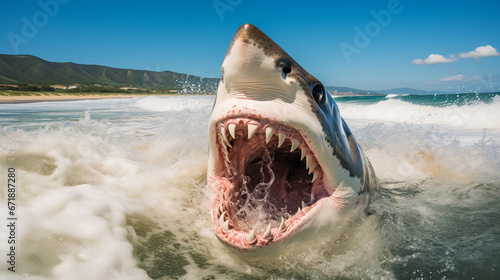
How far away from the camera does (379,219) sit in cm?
236

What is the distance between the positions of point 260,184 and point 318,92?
2.61ft

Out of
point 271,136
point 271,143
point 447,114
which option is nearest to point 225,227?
point 271,136

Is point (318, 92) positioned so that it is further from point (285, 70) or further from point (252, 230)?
point (252, 230)

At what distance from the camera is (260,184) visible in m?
2.35

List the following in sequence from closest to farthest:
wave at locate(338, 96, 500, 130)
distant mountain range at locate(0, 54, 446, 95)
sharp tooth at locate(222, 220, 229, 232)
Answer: sharp tooth at locate(222, 220, 229, 232)
wave at locate(338, 96, 500, 130)
distant mountain range at locate(0, 54, 446, 95)

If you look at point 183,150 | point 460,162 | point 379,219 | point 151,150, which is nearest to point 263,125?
point 379,219

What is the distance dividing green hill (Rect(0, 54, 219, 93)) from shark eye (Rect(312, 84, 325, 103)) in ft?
309

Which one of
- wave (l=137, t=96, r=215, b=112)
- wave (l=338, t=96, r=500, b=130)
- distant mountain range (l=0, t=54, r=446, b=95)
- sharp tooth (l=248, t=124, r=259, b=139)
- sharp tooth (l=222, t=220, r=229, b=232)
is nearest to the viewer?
sharp tooth (l=248, t=124, r=259, b=139)

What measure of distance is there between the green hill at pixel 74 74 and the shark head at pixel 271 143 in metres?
93.8

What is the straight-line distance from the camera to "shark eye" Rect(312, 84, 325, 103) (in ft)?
6.21

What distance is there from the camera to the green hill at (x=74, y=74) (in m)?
102

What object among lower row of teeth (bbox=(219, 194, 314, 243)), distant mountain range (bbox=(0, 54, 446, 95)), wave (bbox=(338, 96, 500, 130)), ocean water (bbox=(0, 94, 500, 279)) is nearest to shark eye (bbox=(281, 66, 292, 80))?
lower row of teeth (bbox=(219, 194, 314, 243))

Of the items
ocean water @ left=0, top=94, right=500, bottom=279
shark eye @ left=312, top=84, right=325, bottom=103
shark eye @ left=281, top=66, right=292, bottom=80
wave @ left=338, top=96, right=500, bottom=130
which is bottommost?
ocean water @ left=0, top=94, right=500, bottom=279

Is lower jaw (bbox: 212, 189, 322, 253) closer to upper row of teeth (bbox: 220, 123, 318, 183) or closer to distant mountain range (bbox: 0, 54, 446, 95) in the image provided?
upper row of teeth (bbox: 220, 123, 318, 183)
